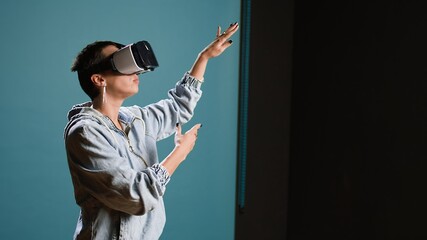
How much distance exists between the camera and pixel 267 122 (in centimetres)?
276

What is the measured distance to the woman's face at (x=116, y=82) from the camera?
5.14 ft

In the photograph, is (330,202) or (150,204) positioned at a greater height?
(150,204)

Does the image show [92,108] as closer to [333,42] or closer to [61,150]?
[61,150]

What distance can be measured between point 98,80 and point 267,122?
1350mm

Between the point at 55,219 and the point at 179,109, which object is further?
the point at 55,219

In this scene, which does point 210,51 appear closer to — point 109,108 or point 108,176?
point 109,108

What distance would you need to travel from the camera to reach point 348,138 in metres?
2.49

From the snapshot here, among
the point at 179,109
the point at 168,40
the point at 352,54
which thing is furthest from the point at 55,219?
the point at 352,54

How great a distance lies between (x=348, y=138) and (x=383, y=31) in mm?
510

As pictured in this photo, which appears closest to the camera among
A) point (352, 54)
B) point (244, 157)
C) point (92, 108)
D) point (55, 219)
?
point (92, 108)

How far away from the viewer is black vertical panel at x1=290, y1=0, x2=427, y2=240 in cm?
221

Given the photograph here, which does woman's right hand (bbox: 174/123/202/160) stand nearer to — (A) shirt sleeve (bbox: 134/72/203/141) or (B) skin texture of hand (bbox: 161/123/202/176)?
(B) skin texture of hand (bbox: 161/123/202/176)

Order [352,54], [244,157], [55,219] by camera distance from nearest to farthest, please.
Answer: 1. [55,219]
2. [352,54]
3. [244,157]

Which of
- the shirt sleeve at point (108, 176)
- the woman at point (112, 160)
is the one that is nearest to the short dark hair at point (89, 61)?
the woman at point (112, 160)
